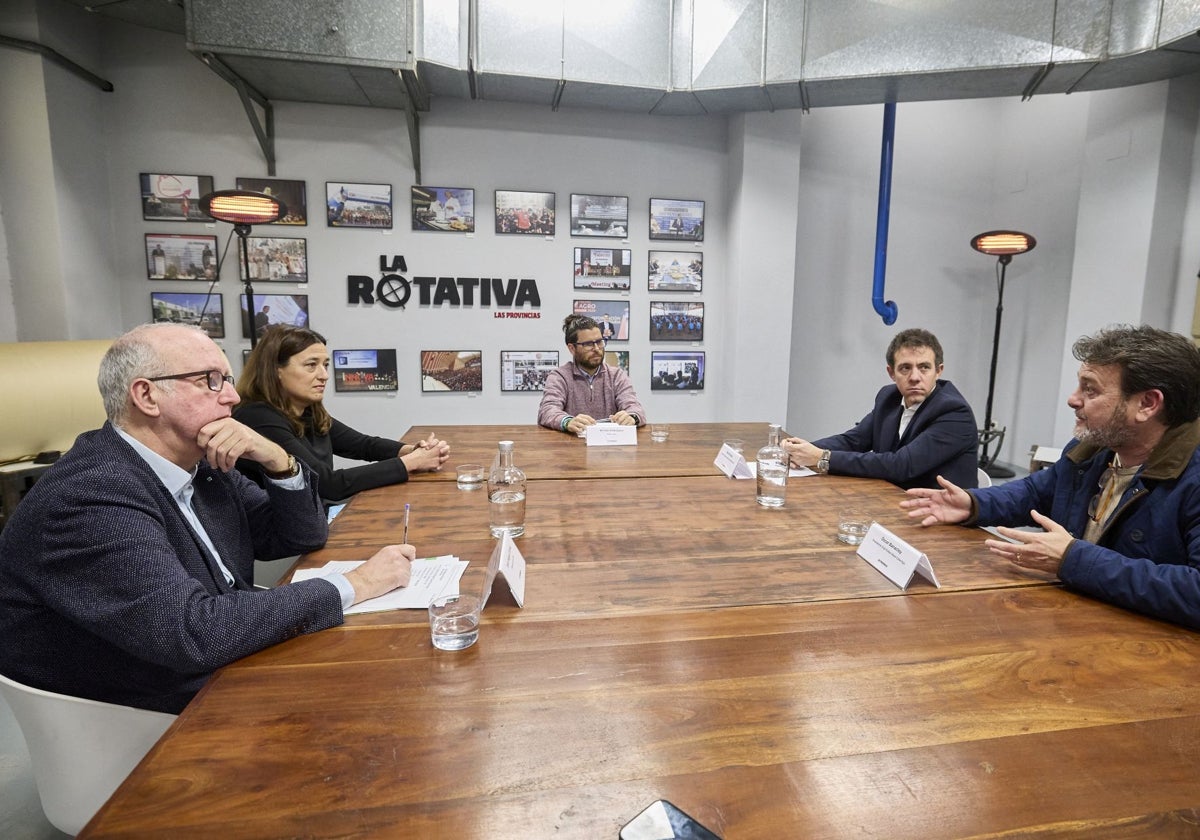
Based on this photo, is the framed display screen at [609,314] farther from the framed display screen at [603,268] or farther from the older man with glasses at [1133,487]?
the older man with glasses at [1133,487]

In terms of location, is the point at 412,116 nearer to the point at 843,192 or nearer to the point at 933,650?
the point at 843,192

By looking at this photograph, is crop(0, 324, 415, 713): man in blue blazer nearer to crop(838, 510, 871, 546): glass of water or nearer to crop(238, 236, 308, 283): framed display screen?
crop(838, 510, 871, 546): glass of water

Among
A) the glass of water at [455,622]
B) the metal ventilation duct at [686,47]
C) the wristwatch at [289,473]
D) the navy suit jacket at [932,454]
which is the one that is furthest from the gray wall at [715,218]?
the glass of water at [455,622]

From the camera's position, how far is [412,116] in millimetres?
4180

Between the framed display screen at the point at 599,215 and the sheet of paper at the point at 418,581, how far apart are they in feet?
12.1

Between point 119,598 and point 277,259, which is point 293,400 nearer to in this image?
point 119,598

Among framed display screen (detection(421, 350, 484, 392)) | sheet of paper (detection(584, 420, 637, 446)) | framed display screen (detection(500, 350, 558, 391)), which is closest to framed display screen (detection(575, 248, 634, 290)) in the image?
framed display screen (detection(500, 350, 558, 391))

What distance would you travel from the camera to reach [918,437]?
2363 millimetres

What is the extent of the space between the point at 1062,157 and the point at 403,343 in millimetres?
5337

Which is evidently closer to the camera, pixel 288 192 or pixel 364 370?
pixel 288 192

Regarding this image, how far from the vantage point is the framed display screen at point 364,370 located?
4.51 m

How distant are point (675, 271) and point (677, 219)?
403 mm

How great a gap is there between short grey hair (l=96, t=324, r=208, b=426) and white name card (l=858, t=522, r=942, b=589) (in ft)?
5.31

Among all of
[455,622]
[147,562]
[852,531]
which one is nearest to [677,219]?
[852,531]
